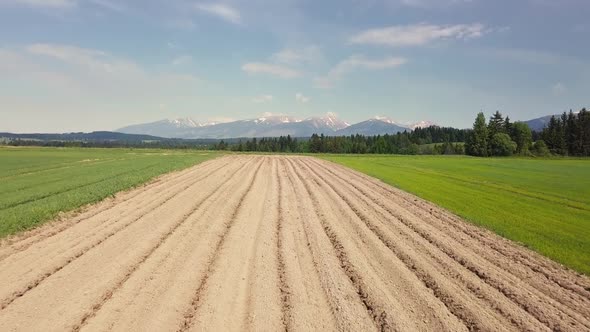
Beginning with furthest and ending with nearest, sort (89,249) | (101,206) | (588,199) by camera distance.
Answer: (588,199) → (101,206) → (89,249)

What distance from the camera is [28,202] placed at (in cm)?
1988

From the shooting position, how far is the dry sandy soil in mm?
7367

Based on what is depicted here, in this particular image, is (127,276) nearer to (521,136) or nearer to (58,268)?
(58,268)

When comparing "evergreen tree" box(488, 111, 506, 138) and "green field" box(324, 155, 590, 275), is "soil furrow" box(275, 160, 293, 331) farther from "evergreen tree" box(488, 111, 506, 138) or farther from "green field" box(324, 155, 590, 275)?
"evergreen tree" box(488, 111, 506, 138)

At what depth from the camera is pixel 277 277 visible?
9.59 meters

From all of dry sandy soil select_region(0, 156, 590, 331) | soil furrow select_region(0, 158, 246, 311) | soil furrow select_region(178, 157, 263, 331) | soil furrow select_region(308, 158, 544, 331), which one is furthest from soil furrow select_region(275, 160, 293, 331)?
soil furrow select_region(0, 158, 246, 311)

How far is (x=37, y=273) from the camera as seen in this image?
9.66 m

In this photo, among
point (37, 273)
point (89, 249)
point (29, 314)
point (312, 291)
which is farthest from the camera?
point (89, 249)

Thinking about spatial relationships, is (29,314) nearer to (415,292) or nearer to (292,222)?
(415,292)

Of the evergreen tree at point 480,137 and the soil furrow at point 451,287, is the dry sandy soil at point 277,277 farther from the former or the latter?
the evergreen tree at point 480,137

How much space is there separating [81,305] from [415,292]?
6981 mm

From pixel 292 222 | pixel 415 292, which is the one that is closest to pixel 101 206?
pixel 292 222

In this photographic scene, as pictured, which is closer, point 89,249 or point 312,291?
point 312,291

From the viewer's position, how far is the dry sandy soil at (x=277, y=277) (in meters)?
7.37
